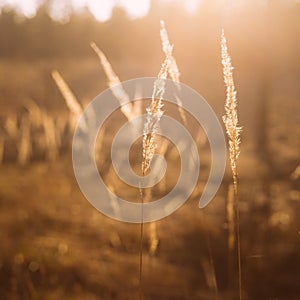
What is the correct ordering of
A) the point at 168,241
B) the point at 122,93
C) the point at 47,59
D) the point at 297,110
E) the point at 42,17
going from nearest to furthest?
the point at 122,93 → the point at 168,241 → the point at 297,110 → the point at 47,59 → the point at 42,17

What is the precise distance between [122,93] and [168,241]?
→ 200 centimetres

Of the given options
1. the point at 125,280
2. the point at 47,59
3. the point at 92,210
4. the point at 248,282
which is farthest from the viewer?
the point at 47,59

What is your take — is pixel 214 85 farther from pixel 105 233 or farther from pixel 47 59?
pixel 105 233

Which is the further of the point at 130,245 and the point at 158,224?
the point at 158,224

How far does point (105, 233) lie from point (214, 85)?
396 inches

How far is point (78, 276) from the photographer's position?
10.2 feet

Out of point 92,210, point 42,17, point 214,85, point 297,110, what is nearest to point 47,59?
point 42,17

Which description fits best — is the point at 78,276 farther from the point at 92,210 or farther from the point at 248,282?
the point at 92,210

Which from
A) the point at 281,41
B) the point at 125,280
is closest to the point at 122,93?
the point at 125,280

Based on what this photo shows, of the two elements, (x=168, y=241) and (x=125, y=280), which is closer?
(x=125, y=280)

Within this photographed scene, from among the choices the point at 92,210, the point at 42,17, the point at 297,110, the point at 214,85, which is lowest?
the point at 92,210

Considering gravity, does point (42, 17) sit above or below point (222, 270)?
above

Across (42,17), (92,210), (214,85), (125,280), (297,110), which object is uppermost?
(42,17)

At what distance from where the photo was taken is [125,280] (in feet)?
10.0
